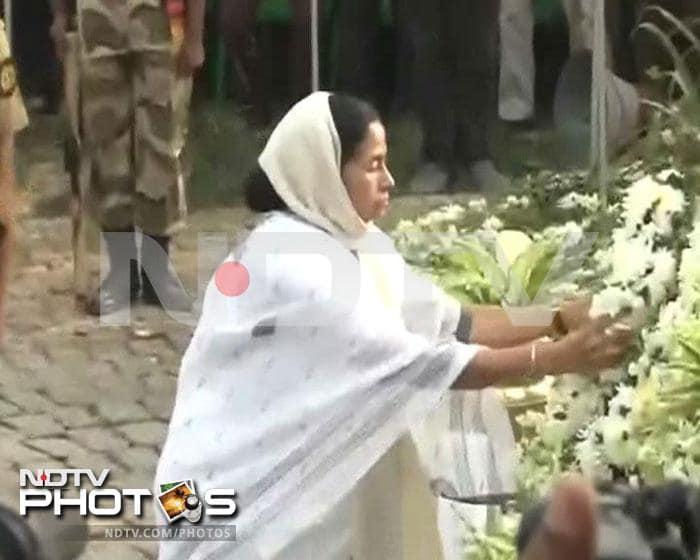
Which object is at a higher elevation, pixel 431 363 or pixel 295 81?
pixel 295 81

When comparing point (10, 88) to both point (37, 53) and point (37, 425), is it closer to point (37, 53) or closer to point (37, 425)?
point (37, 53)

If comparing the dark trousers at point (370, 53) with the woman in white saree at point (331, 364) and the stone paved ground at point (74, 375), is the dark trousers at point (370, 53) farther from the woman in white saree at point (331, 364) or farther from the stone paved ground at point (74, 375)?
the stone paved ground at point (74, 375)

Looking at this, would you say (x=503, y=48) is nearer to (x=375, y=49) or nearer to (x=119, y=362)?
(x=375, y=49)

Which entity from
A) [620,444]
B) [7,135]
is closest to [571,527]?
[620,444]

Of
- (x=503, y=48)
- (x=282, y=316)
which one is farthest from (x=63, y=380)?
(x=503, y=48)

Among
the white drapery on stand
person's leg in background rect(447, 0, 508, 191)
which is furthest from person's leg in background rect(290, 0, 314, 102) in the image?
the white drapery on stand

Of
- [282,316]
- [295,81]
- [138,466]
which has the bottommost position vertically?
[138,466]

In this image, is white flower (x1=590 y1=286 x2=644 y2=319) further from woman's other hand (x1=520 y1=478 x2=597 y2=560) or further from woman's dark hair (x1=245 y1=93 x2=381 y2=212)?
woman's other hand (x1=520 y1=478 x2=597 y2=560)
